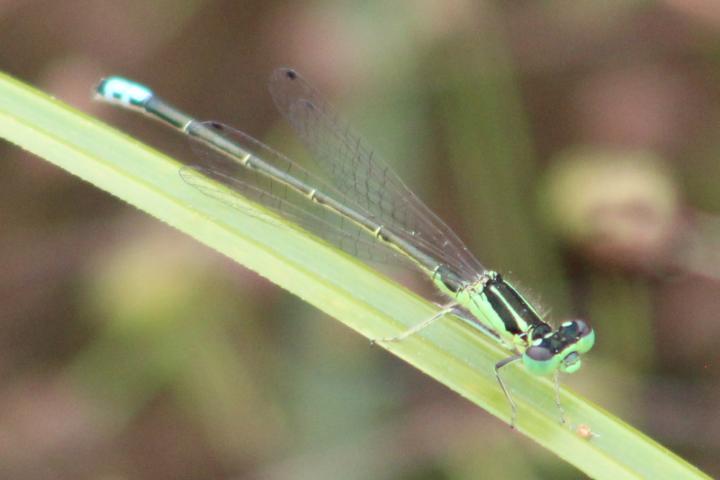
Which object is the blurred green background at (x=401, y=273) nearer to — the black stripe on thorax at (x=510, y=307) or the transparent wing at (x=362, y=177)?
the transparent wing at (x=362, y=177)

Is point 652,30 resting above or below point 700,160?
above

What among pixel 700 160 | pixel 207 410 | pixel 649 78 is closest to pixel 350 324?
pixel 207 410

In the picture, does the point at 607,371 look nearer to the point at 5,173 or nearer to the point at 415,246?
the point at 415,246

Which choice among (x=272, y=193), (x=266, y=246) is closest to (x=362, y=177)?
(x=272, y=193)

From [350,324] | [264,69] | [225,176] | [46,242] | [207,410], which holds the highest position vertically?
Result: [264,69]

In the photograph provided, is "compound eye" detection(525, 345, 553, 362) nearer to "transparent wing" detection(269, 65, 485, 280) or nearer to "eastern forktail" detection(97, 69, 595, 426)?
"eastern forktail" detection(97, 69, 595, 426)

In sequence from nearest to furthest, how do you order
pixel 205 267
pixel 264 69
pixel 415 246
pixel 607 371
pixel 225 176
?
pixel 225 176 < pixel 415 246 < pixel 607 371 < pixel 205 267 < pixel 264 69

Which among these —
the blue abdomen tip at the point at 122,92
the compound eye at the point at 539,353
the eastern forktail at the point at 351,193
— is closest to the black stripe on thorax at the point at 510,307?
the eastern forktail at the point at 351,193

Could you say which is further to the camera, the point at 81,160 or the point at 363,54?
the point at 363,54
